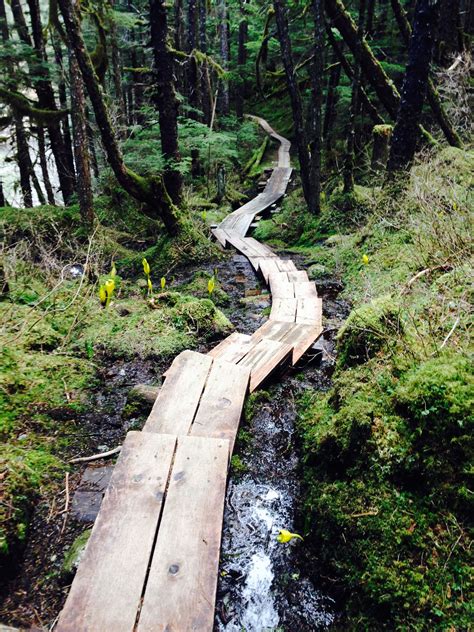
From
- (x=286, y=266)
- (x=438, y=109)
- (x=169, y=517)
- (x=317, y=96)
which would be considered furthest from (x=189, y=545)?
(x=438, y=109)

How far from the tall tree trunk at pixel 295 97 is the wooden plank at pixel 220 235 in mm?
2730

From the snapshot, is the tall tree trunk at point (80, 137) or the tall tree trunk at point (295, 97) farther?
the tall tree trunk at point (295, 97)

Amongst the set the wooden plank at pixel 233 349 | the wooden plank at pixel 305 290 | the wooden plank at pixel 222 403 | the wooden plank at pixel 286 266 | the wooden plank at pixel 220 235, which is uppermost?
the wooden plank at pixel 222 403

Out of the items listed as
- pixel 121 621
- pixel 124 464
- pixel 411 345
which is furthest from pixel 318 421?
pixel 121 621

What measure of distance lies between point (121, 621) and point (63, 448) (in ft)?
6.96

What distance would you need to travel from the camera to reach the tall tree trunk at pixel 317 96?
916 centimetres

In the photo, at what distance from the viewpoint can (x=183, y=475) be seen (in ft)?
8.00

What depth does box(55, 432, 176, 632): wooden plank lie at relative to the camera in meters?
1.71

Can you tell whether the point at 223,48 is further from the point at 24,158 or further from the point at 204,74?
the point at 24,158

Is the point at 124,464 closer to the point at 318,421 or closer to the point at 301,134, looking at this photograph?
the point at 318,421

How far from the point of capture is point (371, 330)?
3.41 m

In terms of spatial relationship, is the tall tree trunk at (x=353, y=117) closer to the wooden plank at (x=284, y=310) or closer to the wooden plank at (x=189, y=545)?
the wooden plank at (x=284, y=310)

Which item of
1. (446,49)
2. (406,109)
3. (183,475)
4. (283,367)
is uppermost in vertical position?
(446,49)

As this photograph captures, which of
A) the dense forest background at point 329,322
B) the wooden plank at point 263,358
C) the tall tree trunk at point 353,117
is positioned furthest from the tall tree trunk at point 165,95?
the wooden plank at point 263,358
